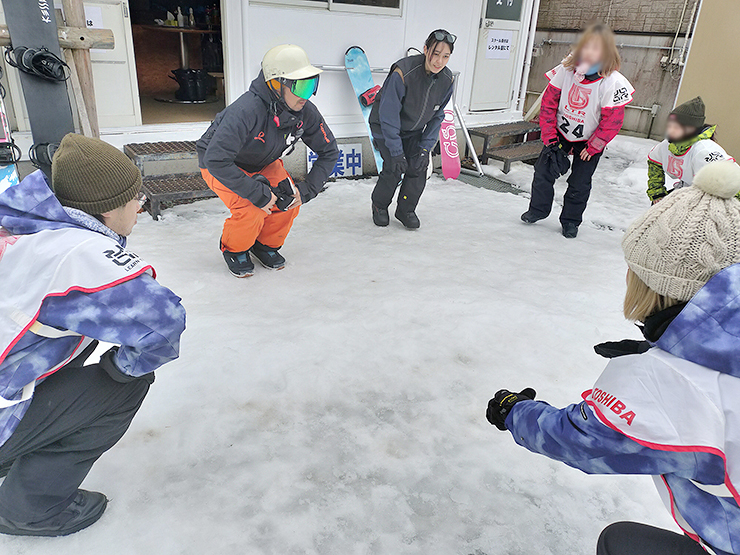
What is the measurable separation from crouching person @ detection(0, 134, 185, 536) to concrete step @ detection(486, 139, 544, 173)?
18.9 ft

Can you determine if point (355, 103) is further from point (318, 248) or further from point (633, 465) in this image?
point (633, 465)

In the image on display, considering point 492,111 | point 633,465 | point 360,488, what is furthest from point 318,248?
point 492,111

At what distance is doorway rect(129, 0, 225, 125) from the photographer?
289 inches

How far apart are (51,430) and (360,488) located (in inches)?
41.9

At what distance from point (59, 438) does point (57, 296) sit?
504mm

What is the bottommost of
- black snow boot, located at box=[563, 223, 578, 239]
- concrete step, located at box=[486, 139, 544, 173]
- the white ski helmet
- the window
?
black snow boot, located at box=[563, 223, 578, 239]

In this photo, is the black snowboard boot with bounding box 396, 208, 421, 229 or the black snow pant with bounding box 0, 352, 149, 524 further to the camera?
the black snowboard boot with bounding box 396, 208, 421, 229

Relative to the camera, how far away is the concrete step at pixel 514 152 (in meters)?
6.81

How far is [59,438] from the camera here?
158 centimetres

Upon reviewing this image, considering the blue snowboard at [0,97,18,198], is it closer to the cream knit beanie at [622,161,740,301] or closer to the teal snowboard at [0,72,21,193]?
the teal snowboard at [0,72,21,193]

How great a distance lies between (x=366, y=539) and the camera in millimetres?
1852

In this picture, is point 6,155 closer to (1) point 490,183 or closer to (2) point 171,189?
(2) point 171,189

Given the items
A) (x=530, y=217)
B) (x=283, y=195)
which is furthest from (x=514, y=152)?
(x=283, y=195)

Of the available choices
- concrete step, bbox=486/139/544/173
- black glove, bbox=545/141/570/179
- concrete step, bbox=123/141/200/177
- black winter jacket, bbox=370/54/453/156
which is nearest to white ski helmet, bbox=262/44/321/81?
black winter jacket, bbox=370/54/453/156
